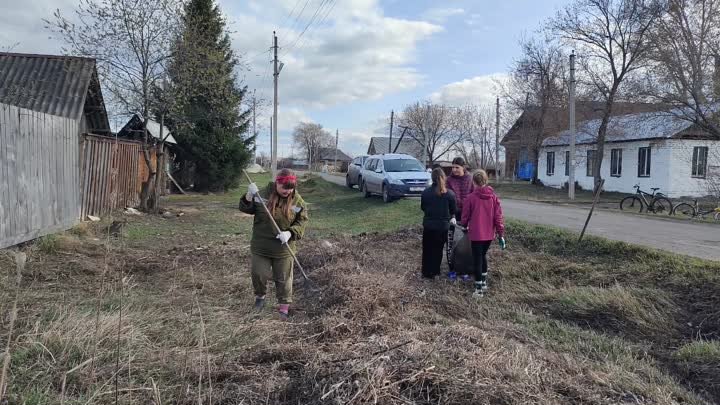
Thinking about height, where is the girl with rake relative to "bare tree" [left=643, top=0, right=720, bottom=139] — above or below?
below

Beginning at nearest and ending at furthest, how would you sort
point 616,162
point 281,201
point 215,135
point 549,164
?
point 281,201 → point 215,135 → point 616,162 → point 549,164

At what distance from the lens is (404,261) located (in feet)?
27.0

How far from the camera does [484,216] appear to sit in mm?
6355

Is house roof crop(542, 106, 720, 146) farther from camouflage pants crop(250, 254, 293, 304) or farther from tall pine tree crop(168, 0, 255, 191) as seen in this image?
camouflage pants crop(250, 254, 293, 304)

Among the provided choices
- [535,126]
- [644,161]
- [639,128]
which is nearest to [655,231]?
[639,128]

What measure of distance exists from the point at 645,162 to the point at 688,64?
27.6 feet

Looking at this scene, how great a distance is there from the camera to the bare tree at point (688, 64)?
2044cm

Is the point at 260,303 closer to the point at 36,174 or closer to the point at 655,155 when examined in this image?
the point at 36,174

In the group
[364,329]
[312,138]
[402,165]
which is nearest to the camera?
[364,329]

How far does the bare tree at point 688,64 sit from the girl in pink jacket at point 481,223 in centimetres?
1857

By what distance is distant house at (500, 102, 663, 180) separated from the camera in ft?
89.5

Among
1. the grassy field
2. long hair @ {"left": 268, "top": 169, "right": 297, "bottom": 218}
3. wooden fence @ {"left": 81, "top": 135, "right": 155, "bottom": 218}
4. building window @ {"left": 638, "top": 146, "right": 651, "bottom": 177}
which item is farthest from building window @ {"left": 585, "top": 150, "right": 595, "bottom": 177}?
long hair @ {"left": 268, "top": 169, "right": 297, "bottom": 218}

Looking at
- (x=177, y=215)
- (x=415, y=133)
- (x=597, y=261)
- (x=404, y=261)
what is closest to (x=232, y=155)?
(x=177, y=215)

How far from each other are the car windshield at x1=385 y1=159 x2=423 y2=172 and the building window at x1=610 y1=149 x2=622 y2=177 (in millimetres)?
18226
